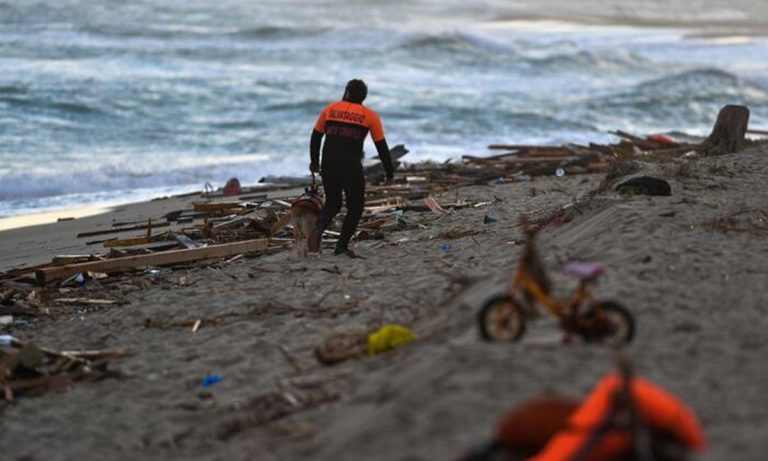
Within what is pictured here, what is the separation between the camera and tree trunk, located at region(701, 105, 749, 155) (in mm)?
16938

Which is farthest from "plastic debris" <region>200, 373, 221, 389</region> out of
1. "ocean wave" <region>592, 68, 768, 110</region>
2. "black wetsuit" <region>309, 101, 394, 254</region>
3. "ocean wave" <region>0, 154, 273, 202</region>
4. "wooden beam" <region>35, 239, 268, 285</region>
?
"ocean wave" <region>592, 68, 768, 110</region>

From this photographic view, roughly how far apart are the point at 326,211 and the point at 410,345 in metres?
4.92

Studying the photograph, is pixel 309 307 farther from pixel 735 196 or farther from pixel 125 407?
pixel 735 196

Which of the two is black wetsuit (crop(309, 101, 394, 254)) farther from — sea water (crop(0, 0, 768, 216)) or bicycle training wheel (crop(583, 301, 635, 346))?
sea water (crop(0, 0, 768, 216))

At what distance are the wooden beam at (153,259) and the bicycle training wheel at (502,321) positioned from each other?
6.02 meters

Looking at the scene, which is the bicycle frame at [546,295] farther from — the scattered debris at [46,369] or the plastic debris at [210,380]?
the scattered debris at [46,369]

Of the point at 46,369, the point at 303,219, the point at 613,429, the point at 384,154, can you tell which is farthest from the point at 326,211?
the point at 613,429

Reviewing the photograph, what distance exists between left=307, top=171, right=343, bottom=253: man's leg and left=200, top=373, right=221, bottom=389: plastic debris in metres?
4.17

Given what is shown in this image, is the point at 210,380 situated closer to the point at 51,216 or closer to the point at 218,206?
the point at 218,206

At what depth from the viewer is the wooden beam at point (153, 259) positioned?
37.9ft

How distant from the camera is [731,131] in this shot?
17.0 metres

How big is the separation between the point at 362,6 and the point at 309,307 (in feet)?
163

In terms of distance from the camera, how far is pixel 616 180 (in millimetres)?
12719

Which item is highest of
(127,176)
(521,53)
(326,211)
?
(521,53)
